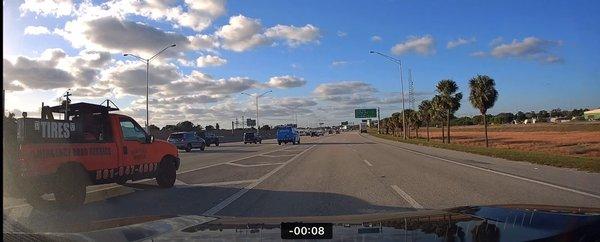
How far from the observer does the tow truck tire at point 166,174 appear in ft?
48.3

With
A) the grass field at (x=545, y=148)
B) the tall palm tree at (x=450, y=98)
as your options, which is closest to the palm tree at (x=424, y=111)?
the grass field at (x=545, y=148)

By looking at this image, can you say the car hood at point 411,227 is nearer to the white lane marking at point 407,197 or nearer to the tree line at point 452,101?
the white lane marking at point 407,197

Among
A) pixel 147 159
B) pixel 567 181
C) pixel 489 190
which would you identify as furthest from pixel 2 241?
pixel 567 181

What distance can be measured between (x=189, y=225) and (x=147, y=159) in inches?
348

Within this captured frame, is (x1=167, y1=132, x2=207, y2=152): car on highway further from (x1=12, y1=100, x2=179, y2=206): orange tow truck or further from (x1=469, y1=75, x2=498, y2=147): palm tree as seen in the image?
(x1=12, y1=100, x2=179, y2=206): orange tow truck

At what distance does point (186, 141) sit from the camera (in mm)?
46844

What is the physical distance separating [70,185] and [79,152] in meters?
0.69

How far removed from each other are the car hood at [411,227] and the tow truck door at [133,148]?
7.33 metres

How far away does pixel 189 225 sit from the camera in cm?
556

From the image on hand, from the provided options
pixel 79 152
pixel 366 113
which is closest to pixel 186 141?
pixel 79 152

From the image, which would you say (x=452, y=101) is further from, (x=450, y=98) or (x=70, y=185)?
(x=70, y=185)

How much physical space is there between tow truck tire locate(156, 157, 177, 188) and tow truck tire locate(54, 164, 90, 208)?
332 cm

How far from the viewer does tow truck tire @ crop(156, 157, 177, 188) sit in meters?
14.7
